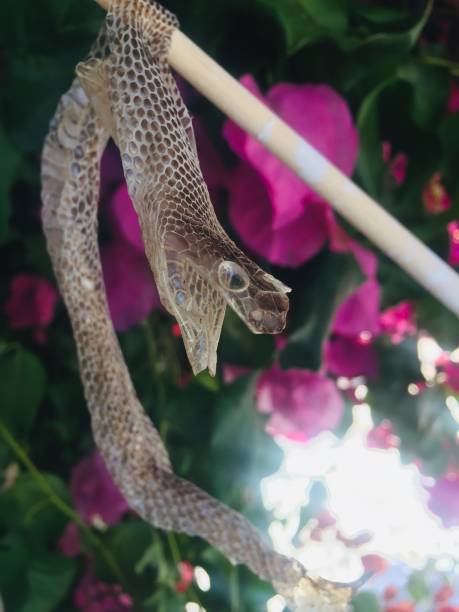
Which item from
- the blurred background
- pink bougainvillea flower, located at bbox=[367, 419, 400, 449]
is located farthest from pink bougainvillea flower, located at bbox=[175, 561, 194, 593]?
pink bougainvillea flower, located at bbox=[367, 419, 400, 449]

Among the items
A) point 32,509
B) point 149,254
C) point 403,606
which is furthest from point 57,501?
point 403,606

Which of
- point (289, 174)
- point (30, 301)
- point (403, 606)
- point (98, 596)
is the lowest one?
point (403, 606)

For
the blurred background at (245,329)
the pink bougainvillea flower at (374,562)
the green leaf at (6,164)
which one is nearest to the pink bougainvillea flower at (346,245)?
the blurred background at (245,329)

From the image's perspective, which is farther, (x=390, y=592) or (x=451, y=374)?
(x=390, y=592)

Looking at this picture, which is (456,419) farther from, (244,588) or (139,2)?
(139,2)

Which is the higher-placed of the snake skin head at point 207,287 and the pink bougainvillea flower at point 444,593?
the snake skin head at point 207,287

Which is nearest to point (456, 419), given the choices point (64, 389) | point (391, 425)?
point (391, 425)

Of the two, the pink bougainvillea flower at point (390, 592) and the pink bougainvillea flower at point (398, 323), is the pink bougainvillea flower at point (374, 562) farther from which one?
the pink bougainvillea flower at point (398, 323)

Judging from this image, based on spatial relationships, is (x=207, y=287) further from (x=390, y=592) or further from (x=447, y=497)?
(x=390, y=592)
